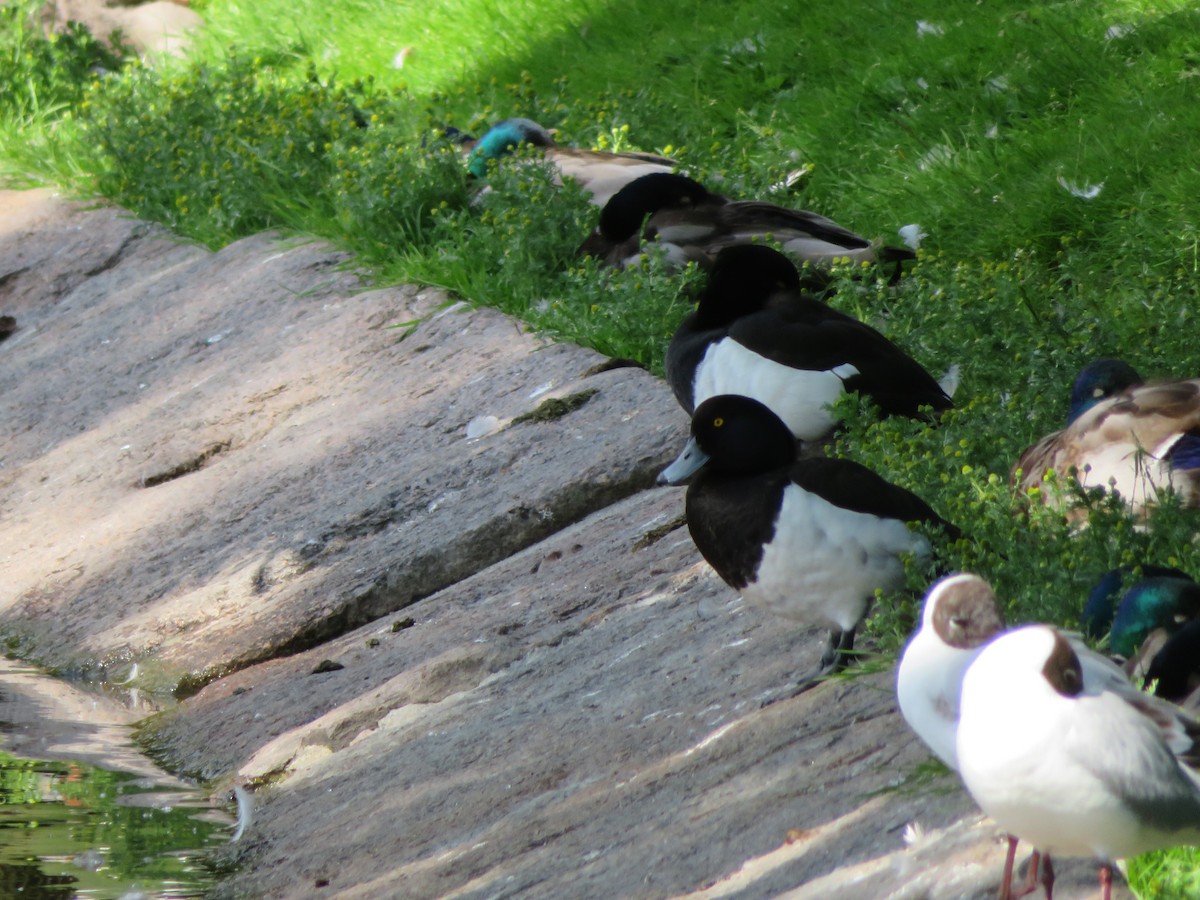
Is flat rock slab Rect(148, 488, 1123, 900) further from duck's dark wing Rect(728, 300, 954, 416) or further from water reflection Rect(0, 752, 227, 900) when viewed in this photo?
duck's dark wing Rect(728, 300, 954, 416)

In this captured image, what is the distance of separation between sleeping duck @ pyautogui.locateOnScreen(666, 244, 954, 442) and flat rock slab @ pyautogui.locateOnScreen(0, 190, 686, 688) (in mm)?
398

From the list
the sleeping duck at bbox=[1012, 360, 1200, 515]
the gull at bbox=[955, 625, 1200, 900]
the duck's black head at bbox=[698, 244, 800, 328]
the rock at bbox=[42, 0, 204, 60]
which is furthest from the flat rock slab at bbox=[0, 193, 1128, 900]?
the rock at bbox=[42, 0, 204, 60]

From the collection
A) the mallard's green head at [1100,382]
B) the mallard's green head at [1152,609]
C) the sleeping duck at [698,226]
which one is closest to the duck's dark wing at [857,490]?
the mallard's green head at [1152,609]

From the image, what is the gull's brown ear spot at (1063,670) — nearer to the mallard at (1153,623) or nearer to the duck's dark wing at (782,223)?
the mallard at (1153,623)

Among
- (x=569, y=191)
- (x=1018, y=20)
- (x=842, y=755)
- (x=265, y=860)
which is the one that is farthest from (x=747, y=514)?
(x=1018, y=20)

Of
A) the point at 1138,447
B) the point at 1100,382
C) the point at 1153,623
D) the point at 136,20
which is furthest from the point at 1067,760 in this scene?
the point at 136,20

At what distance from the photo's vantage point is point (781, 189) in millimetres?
7410

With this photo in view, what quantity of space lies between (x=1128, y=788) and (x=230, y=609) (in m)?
3.57

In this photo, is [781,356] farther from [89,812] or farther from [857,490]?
[89,812]

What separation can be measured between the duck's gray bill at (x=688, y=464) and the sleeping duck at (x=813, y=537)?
4.0 inches

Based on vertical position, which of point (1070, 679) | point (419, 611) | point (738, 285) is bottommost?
point (419, 611)

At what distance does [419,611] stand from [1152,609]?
8.11ft

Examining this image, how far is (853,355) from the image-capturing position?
16.1 feet

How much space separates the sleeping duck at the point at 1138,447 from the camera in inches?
156
